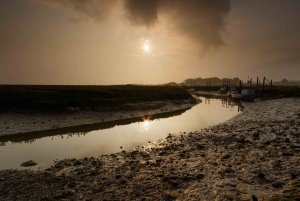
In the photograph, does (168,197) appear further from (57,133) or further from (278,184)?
(57,133)

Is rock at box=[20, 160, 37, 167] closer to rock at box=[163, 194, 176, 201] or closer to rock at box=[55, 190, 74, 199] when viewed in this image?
rock at box=[55, 190, 74, 199]

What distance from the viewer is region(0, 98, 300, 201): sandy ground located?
11000mm

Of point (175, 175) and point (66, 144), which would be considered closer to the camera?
point (175, 175)

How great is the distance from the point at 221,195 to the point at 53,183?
7.51 metres

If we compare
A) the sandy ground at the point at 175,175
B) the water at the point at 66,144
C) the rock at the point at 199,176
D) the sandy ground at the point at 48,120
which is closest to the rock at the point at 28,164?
the water at the point at 66,144

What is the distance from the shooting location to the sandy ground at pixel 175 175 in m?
11.0

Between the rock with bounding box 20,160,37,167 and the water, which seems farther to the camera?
the water

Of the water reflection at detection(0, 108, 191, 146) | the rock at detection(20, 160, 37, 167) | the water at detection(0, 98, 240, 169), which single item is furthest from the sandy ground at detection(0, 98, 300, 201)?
the water reflection at detection(0, 108, 191, 146)

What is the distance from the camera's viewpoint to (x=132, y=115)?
44.0 m

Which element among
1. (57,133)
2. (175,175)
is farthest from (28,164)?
(57,133)

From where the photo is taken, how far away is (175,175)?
1301cm

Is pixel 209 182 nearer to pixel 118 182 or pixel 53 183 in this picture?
pixel 118 182

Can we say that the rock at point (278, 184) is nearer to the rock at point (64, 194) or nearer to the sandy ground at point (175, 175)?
the sandy ground at point (175, 175)

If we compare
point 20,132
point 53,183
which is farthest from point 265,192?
point 20,132
